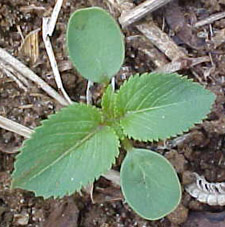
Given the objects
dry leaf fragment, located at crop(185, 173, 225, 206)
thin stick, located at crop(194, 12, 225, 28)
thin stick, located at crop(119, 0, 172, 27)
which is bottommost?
dry leaf fragment, located at crop(185, 173, 225, 206)

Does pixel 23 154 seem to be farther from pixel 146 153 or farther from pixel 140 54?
pixel 140 54

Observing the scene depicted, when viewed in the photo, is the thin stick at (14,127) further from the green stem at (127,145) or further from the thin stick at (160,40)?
the thin stick at (160,40)

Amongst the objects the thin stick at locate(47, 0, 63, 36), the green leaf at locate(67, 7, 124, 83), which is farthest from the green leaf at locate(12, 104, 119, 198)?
the thin stick at locate(47, 0, 63, 36)

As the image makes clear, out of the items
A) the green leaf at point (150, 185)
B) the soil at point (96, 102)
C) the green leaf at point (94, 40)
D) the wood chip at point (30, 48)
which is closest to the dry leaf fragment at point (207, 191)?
the soil at point (96, 102)

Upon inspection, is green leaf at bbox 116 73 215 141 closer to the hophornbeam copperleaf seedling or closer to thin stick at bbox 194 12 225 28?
the hophornbeam copperleaf seedling

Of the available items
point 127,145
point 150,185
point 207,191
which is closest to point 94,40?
point 127,145

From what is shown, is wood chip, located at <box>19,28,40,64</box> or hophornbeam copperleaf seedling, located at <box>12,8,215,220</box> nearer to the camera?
hophornbeam copperleaf seedling, located at <box>12,8,215,220</box>
